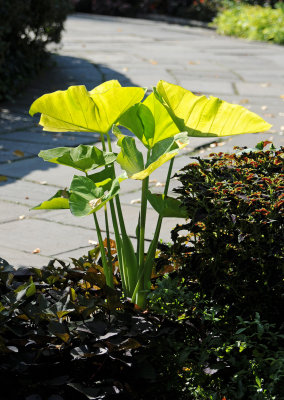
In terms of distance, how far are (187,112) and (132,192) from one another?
239cm

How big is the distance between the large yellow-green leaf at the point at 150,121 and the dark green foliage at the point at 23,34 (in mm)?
5059

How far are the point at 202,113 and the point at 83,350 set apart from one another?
2.94 ft

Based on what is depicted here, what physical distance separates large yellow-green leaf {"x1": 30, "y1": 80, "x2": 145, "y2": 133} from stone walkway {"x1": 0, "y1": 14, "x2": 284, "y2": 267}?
125 centimetres

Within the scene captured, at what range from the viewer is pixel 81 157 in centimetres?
242

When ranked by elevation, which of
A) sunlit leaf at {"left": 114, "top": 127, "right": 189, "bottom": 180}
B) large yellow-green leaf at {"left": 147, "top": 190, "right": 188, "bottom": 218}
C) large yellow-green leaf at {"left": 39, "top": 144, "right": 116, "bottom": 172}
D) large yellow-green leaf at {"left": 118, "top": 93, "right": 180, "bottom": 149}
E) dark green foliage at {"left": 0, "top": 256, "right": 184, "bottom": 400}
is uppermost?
large yellow-green leaf at {"left": 118, "top": 93, "right": 180, "bottom": 149}

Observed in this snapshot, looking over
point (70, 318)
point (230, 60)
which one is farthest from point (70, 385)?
point (230, 60)

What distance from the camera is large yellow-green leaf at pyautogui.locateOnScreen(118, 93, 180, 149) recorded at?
2434 mm

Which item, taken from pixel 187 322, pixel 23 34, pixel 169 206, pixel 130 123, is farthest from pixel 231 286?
pixel 23 34

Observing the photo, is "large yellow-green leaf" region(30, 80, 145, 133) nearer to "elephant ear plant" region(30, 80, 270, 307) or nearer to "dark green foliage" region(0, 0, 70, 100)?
"elephant ear plant" region(30, 80, 270, 307)

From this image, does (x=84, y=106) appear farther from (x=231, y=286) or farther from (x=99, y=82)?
(x=99, y=82)

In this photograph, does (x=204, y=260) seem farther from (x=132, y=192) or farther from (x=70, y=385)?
(x=132, y=192)

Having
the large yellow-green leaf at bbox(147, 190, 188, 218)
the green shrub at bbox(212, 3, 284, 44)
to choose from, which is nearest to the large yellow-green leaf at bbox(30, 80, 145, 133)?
the large yellow-green leaf at bbox(147, 190, 188, 218)

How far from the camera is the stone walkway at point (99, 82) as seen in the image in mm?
4000

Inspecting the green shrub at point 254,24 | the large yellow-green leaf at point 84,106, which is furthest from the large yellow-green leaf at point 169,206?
the green shrub at point 254,24
